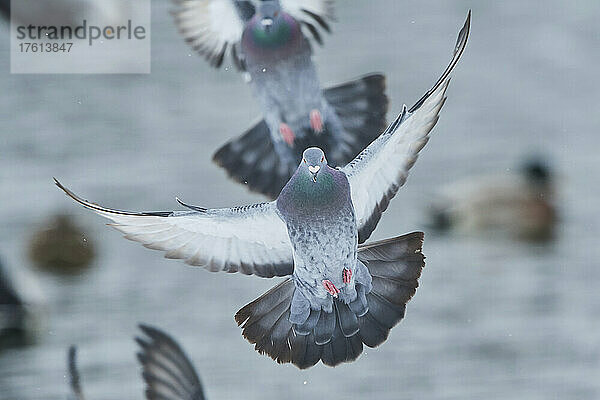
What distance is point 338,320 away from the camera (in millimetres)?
890

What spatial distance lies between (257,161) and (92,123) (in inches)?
16.2

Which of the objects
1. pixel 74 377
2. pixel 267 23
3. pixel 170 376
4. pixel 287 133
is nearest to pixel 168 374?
pixel 170 376

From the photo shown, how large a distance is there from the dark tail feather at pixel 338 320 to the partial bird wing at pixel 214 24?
0.91 feet

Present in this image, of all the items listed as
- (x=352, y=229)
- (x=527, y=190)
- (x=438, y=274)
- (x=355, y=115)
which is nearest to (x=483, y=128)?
(x=527, y=190)

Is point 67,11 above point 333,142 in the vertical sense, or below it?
above

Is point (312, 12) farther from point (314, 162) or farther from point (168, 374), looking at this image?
point (168, 374)

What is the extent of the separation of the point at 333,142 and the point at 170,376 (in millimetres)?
313

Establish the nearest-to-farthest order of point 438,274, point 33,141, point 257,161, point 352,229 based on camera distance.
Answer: point 352,229 < point 257,161 < point 438,274 < point 33,141

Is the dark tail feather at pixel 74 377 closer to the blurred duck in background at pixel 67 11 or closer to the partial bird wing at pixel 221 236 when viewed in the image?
the partial bird wing at pixel 221 236

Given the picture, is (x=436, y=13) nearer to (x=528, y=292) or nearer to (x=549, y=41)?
(x=549, y=41)

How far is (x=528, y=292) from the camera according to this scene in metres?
1.21

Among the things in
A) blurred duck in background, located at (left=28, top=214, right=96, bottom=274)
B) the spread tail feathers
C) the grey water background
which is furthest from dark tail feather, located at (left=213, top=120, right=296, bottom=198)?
blurred duck in background, located at (left=28, top=214, right=96, bottom=274)

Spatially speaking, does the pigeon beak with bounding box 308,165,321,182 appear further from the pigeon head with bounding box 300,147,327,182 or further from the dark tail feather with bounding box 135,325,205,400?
the dark tail feather with bounding box 135,325,205,400

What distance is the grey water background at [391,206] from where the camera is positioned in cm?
114
